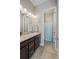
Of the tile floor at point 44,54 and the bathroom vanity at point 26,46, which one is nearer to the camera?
the bathroom vanity at point 26,46

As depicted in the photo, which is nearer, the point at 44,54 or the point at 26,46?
the point at 26,46

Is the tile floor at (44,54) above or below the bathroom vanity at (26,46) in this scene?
below

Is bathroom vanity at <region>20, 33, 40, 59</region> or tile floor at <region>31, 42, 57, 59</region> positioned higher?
bathroom vanity at <region>20, 33, 40, 59</region>

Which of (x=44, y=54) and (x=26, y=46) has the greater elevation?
(x=26, y=46)

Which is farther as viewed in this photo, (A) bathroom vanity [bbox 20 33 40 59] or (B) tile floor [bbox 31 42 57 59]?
(B) tile floor [bbox 31 42 57 59]
